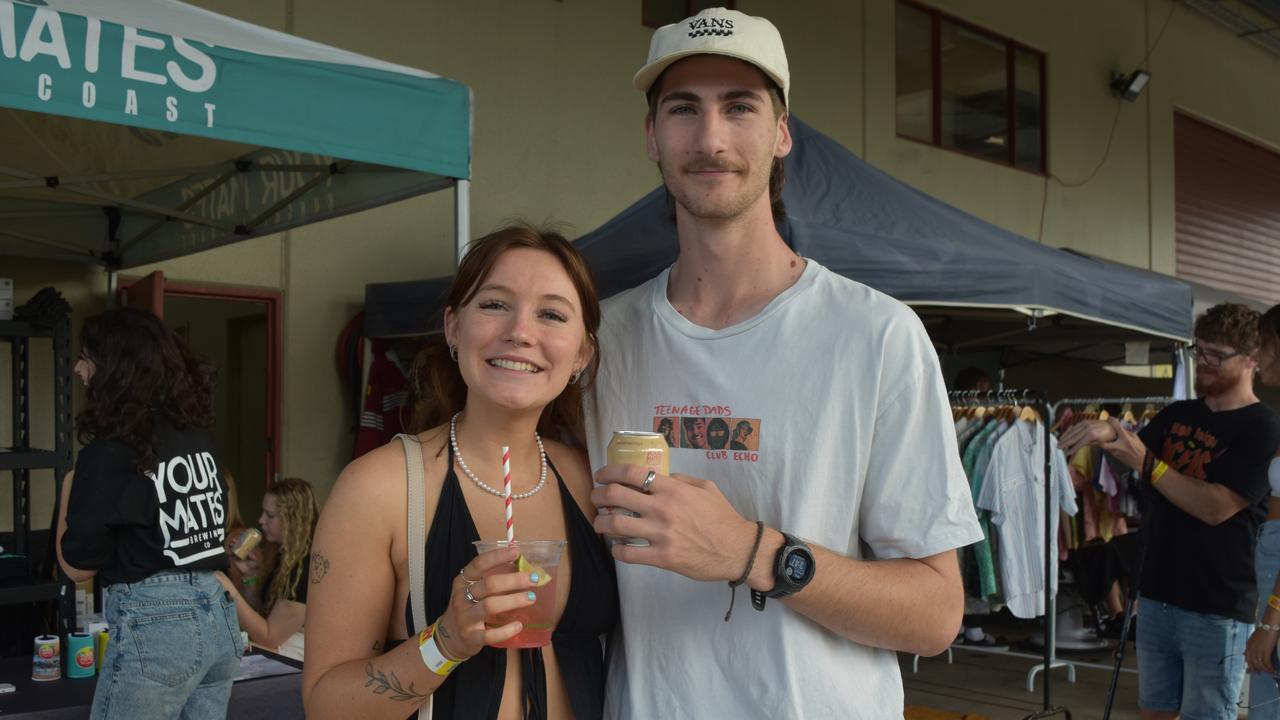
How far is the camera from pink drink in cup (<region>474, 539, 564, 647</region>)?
5.04 feet

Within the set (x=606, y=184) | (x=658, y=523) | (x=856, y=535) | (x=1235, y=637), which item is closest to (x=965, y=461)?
(x=1235, y=637)

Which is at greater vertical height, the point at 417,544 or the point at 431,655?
the point at 417,544

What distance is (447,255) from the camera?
7562 millimetres

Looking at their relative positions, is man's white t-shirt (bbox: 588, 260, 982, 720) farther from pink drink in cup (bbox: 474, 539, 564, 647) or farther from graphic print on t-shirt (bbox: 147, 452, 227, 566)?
graphic print on t-shirt (bbox: 147, 452, 227, 566)

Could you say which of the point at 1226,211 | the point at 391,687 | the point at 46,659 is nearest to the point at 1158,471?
the point at 391,687

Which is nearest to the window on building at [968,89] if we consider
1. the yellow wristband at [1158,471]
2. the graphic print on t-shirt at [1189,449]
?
the graphic print on t-shirt at [1189,449]

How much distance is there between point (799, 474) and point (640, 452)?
0.33 meters

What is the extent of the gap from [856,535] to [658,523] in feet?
1.47

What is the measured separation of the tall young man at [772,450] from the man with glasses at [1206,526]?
3093 millimetres

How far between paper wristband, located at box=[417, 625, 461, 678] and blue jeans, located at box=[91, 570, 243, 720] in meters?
2.25

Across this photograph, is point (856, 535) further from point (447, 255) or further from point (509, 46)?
point (509, 46)

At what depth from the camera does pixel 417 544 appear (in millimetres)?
1707

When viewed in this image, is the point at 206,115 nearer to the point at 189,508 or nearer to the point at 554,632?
the point at 189,508

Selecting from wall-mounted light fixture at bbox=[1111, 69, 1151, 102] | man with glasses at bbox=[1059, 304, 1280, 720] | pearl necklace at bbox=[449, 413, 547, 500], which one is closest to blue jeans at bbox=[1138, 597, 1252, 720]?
man with glasses at bbox=[1059, 304, 1280, 720]
